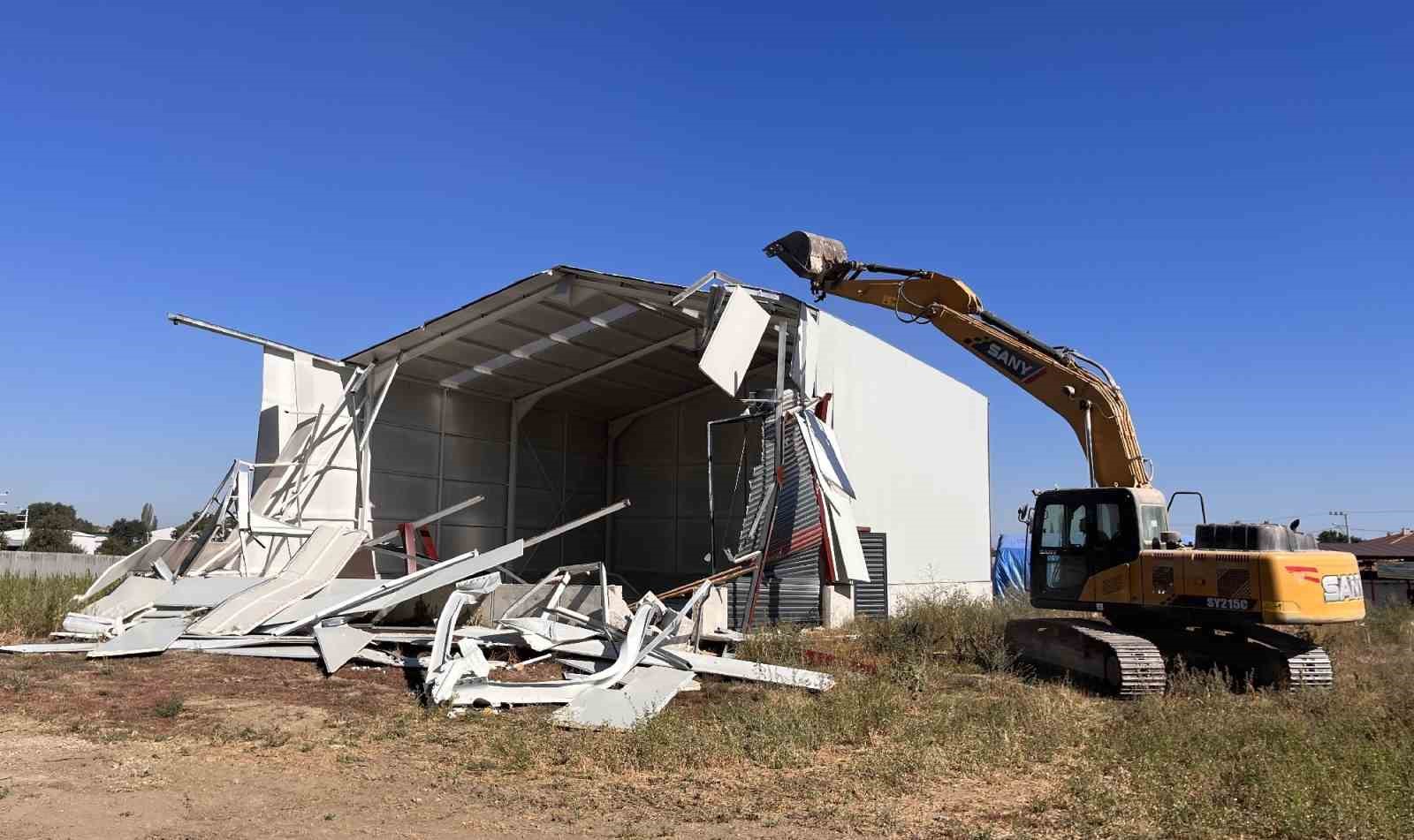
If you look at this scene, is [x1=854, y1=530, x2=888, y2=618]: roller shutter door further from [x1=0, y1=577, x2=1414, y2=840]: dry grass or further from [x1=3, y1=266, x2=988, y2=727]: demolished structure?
[x1=0, y1=577, x2=1414, y2=840]: dry grass

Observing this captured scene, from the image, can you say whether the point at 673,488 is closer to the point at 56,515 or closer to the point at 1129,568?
the point at 1129,568

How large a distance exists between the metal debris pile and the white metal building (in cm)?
296

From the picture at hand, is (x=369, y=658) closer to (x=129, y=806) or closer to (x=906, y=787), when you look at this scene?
(x=129, y=806)

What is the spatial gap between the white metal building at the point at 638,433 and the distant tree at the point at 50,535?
121ft

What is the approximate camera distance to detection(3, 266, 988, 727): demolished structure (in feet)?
40.6

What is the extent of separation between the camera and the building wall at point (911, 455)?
63.5 ft

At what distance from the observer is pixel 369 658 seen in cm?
1199

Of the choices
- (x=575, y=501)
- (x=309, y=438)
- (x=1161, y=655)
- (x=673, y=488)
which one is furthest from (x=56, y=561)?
(x=1161, y=655)

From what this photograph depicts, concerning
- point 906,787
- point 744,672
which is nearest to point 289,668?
point 744,672

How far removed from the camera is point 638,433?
90.6 feet

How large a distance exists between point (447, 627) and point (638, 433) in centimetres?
1726

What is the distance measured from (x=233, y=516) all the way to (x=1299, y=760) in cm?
1599

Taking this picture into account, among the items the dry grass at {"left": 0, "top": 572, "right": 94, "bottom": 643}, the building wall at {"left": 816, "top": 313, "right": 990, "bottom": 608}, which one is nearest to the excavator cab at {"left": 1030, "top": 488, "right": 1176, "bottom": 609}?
the building wall at {"left": 816, "top": 313, "right": 990, "bottom": 608}

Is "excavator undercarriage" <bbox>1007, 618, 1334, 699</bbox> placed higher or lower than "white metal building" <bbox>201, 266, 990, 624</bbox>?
lower
